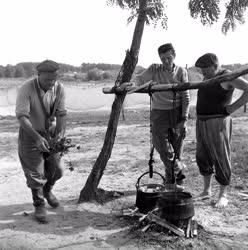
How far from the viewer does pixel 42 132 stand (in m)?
6.03

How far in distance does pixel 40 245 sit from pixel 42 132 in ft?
5.18

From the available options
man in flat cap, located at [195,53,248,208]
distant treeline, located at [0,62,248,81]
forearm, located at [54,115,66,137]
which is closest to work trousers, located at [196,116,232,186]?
man in flat cap, located at [195,53,248,208]

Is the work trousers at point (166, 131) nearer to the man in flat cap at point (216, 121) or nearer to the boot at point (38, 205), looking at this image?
the man in flat cap at point (216, 121)

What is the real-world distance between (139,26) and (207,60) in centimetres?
121

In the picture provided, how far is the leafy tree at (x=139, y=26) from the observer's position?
6.44m

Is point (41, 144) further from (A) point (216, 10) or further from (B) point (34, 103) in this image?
(A) point (216, 10)

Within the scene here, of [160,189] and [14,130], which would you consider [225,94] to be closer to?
[160,189]

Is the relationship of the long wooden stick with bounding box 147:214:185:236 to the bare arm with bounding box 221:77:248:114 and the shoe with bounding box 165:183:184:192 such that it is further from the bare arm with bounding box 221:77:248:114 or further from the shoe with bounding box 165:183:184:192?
the bare arm with bounding box 221:77:248:114

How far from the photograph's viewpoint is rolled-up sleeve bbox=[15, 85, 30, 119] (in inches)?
221

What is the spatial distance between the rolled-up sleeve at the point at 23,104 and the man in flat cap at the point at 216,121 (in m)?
2.30

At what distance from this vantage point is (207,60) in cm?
589

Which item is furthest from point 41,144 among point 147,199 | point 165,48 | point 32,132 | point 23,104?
point 165,48

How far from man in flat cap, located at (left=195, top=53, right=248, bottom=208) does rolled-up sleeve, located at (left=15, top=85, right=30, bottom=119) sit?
2303 millimetres

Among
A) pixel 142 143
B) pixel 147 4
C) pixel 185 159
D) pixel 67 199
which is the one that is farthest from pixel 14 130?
pixel 147 4
